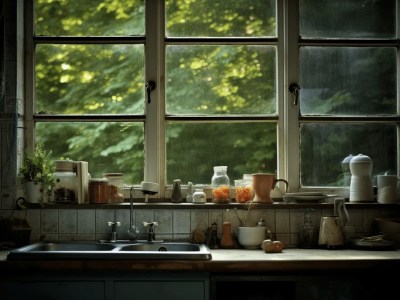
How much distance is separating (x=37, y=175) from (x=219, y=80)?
4.53 ft

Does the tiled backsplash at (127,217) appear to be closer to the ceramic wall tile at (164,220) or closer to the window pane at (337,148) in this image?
the ceramic wall tile at (164,220)

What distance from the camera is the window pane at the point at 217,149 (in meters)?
3.73

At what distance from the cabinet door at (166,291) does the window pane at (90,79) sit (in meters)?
1.36

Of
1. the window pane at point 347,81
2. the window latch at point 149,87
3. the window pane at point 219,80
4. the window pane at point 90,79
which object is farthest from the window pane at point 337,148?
the window pane at point 90,79

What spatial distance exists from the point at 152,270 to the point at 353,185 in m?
1.53

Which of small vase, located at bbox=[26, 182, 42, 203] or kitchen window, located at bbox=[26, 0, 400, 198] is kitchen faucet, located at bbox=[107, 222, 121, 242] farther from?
small vase, located at bbox=[26, 182, 42, 203]

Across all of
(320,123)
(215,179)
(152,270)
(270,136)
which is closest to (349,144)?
(320,123)

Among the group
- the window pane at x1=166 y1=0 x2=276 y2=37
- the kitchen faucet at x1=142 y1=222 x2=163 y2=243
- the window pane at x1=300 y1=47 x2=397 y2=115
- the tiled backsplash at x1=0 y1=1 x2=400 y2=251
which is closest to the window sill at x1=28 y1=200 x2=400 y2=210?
the tiled backsplash at x1=0 y1=1 x2=400 y2=251

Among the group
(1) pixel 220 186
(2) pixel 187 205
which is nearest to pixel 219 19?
(1) pixel 220 186

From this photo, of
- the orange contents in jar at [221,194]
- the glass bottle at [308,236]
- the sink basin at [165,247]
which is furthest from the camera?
the orange contents in jar at [221,194]

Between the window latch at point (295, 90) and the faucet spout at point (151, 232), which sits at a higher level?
the window latch at point (295, 90)

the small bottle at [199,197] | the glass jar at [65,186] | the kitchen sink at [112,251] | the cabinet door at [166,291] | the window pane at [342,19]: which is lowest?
the cabinet door at [166,291]

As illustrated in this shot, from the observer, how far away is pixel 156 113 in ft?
12.2

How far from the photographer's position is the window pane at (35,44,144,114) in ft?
12.4
